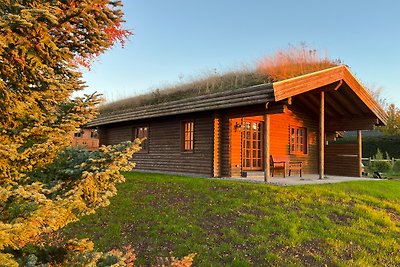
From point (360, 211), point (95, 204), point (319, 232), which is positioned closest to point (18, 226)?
point (95, 204)

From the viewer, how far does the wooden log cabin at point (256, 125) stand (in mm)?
10209

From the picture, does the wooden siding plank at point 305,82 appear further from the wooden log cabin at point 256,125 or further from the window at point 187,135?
the window at point 187,135

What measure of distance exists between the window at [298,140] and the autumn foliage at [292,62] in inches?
102

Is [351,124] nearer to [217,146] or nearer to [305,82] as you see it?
[305,82]

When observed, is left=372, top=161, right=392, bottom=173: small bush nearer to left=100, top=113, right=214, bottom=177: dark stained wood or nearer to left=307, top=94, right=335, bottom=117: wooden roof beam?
left=307, top=94, right=335, bottom=117: wooden roof beam

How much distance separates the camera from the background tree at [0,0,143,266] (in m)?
2.41

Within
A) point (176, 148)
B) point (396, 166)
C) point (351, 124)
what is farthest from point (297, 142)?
point (396, 166)

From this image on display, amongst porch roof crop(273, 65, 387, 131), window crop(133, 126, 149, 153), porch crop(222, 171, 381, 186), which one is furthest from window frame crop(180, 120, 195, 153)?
porch roof crop(273, 65, 387, 131)

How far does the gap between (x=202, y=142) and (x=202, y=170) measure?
1002 millimetres

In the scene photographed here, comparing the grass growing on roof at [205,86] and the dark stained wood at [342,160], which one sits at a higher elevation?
the grass growing on roof at [205,86]

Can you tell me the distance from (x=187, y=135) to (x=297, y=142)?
5.34 meters

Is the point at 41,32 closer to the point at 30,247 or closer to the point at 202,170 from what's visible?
the point at 30,247

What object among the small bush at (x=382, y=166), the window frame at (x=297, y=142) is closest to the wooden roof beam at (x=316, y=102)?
the window frame at (x=297, y=142)

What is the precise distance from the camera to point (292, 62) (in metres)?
13.6
